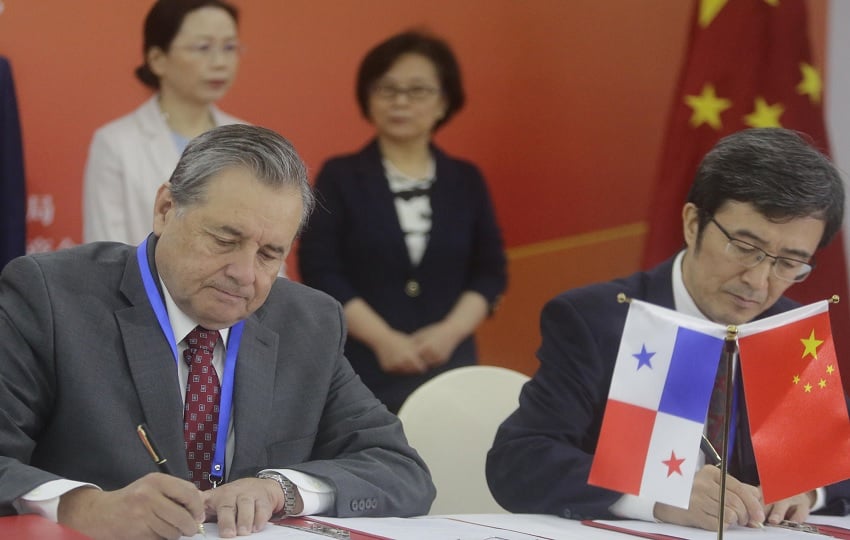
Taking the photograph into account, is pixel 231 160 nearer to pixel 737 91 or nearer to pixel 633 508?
pixel 633 508

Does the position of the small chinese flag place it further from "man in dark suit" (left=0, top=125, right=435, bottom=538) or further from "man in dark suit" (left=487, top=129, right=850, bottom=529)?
"man in dark suit" (left=0, top=125, right=435, bottom=538)

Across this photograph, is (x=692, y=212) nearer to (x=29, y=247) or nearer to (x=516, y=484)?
(x=516, y=484)

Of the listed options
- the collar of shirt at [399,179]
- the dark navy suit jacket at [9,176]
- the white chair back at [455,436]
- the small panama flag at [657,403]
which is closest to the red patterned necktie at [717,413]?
the small panama flag at [657,403]

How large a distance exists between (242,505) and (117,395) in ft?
1.28

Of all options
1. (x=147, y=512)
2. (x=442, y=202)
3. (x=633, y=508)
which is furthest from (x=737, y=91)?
(x=147, y=512)

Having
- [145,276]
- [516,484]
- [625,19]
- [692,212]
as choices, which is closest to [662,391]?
[516,484]

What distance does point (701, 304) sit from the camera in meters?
2.97

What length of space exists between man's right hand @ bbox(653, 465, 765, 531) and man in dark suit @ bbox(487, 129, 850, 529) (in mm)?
83

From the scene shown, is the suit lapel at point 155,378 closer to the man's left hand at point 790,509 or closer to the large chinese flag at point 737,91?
the man's left hand at point 790,509

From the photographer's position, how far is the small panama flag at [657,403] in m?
2.29

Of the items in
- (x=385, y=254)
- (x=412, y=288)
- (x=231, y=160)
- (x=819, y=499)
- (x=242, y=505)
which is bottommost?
(x=819, y=499)

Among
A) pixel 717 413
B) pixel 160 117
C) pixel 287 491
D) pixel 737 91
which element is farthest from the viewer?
pixel 737 91

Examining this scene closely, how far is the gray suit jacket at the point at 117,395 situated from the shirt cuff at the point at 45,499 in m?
0.07

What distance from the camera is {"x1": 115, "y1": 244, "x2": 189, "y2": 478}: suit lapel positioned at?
2.36 metres
